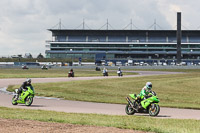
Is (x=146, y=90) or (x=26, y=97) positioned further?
(x=26, y=97)

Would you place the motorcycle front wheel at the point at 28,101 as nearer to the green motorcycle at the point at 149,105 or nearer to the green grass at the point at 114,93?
the green grass at the point at 114,93

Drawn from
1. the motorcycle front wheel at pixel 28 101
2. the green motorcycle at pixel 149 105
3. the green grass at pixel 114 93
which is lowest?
the green grass at pixel 114 93

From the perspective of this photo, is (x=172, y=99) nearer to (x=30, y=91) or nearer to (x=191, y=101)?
(x=191, y=101)

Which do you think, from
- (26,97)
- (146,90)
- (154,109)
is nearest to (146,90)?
(146,90)

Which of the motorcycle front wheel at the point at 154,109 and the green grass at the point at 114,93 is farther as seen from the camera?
the green grass at the point at 114,93

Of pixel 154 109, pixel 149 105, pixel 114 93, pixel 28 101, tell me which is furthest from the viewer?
pixel 114 93

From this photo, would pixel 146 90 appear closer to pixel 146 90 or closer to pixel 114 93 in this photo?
pixel 146 90

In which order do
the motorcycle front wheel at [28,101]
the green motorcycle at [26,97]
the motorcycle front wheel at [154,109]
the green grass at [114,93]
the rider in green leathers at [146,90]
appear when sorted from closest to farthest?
1. the motorcycle front wheel at [154,109]
2. the rider in green leathers at [146,90]
3. the green motorcycle at [26,97]
4. the motorcycle front wheel at [28,101]
5. the green grass at [114,93]

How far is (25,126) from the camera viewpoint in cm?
1355

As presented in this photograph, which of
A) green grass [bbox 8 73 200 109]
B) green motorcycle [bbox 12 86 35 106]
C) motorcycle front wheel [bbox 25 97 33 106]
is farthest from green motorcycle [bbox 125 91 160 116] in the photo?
motorcycle front wheel [bbox 25 97 33 106]

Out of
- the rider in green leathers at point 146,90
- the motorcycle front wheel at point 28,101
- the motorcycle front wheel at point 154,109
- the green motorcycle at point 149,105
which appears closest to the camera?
the green motorcycle at point 149,105

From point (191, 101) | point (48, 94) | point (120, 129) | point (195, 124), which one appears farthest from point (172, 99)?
point (120, 129)

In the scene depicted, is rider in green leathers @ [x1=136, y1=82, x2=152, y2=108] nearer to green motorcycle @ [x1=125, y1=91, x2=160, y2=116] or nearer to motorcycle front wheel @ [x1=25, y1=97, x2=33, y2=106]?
green motorcycle @ [x1=125, y1=91, x2=160, y2=116]

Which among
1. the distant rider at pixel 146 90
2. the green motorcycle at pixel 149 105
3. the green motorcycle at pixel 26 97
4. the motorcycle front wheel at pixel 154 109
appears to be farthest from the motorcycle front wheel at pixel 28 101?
the motorcycle front wheel at pixel 154 109
